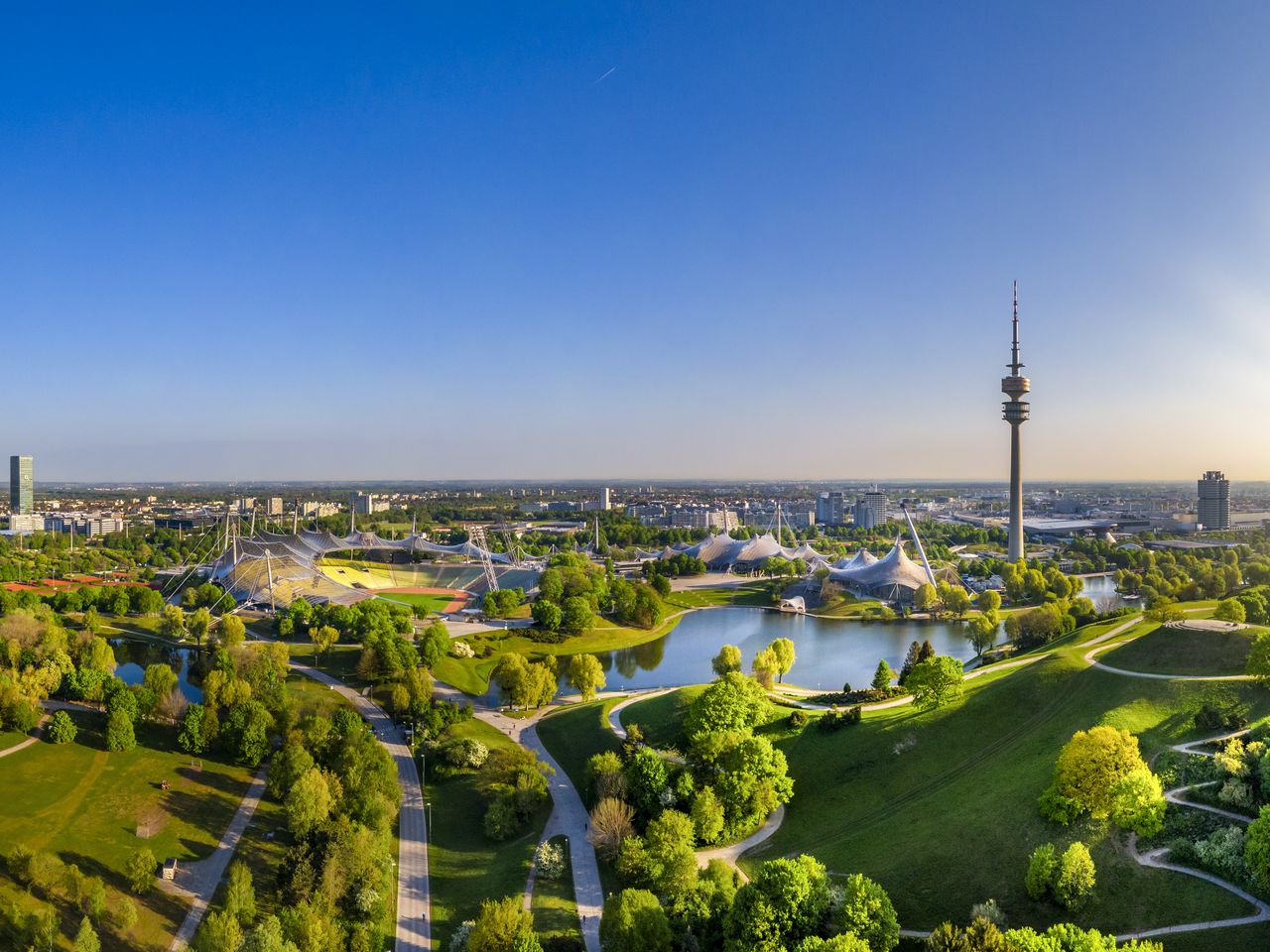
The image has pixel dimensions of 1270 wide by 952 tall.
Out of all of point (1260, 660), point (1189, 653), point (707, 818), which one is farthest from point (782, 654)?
point (1260, 660)

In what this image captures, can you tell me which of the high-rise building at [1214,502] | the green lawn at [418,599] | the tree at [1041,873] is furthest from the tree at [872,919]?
the high-rise building at [1214,502]

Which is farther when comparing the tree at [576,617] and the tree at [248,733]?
the tree at [576,617]

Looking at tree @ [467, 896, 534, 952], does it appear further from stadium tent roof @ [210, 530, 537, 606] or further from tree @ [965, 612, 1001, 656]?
stadium tent roof @ [210, 530, 537, 606]

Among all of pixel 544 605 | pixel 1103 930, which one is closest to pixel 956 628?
pixel 544 605

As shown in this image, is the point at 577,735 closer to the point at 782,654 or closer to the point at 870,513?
the point at 782,654

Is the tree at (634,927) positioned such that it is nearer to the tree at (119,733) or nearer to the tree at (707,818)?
the tree at (707,818)

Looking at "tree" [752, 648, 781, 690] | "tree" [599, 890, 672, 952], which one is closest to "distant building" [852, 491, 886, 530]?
"tree" [752, 648, 781, 690]
